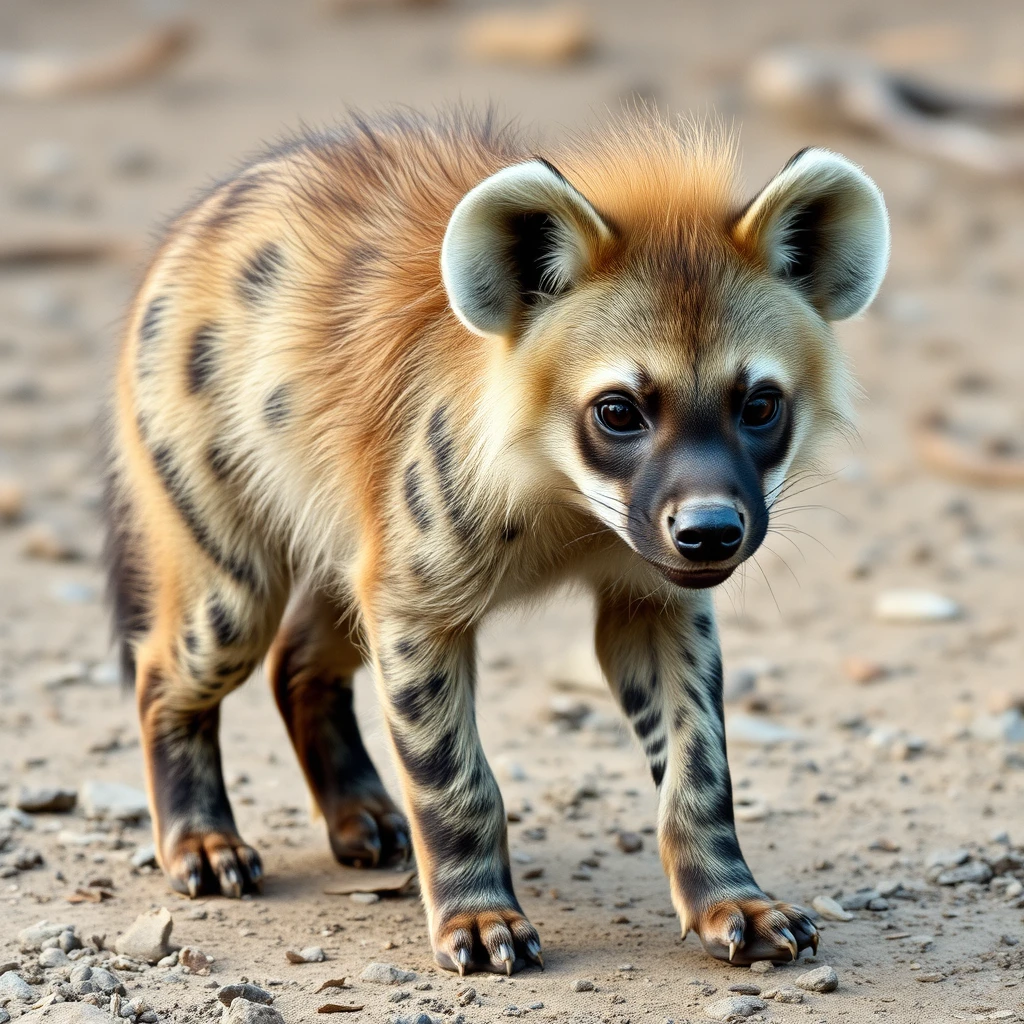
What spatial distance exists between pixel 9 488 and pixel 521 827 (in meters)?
4.21

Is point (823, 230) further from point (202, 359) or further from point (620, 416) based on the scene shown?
point (202, 359)

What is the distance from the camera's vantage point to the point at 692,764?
4.67m

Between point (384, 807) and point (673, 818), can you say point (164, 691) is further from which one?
point (673, 818)

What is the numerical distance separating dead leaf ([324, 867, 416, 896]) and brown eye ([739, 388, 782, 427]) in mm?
1967

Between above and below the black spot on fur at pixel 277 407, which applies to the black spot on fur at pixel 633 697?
below

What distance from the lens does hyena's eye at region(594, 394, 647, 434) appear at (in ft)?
13.5

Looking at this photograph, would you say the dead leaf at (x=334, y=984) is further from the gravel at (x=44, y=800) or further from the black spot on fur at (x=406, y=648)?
the gravel at (x=44, y=800)

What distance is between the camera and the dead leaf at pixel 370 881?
5.12m

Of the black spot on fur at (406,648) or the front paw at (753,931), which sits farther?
the black spot on fur at (406,648)

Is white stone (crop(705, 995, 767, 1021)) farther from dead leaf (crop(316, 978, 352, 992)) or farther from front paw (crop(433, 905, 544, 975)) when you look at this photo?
dead leaf (crop(316, 978, 352, 992))

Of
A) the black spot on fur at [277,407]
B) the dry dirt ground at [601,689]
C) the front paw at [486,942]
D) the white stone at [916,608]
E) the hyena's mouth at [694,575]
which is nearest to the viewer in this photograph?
the hyena's mouth at [694,575]

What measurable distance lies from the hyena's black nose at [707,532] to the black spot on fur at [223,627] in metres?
1.78

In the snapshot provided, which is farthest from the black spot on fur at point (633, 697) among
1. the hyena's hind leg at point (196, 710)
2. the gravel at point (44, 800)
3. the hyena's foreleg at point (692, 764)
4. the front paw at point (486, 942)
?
the gravel at point (44, 800)

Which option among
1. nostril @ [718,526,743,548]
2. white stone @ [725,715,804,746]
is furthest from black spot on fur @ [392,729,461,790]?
white stone @ [725,715,804,746]
